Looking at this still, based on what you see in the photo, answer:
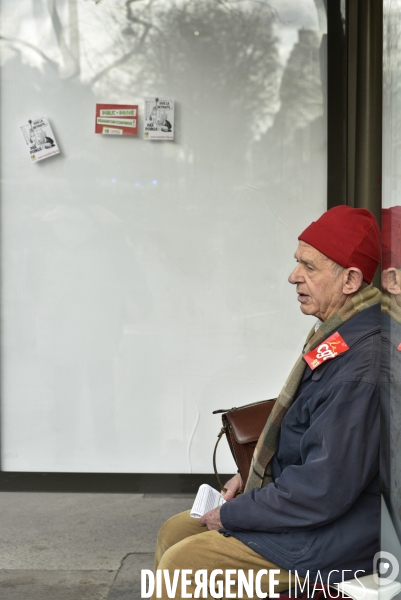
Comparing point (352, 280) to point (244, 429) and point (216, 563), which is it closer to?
point (244, 429)

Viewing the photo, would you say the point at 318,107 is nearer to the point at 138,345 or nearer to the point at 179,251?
the point at 179,251

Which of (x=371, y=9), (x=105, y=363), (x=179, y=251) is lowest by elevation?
(x=105, y=363)

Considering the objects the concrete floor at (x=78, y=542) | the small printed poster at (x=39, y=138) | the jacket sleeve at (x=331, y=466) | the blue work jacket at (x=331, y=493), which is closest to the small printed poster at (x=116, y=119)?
the small printed poster at (x=39, y=138)

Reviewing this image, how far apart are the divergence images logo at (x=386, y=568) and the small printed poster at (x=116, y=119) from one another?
277 cm

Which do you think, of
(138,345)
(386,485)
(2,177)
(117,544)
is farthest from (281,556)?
(2,177)

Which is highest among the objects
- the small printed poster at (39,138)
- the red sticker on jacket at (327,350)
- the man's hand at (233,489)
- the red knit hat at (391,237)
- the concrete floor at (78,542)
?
the small printed poster at (39,138)

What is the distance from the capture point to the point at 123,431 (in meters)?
4.14

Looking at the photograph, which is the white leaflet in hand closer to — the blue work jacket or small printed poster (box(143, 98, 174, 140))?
the blue work jacket

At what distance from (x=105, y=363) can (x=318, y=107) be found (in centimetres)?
177

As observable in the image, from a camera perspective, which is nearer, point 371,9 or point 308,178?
point 371,9

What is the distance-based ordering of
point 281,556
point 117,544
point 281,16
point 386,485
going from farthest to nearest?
point 281,16
point 117,544
point 281,556
point 386,485

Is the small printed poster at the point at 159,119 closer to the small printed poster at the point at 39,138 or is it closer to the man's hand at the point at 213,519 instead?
the small printed poster at the point at 39,138

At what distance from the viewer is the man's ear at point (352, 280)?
2.18m

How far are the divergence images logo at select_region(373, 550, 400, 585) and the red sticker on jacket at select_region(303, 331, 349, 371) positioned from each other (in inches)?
20.2
